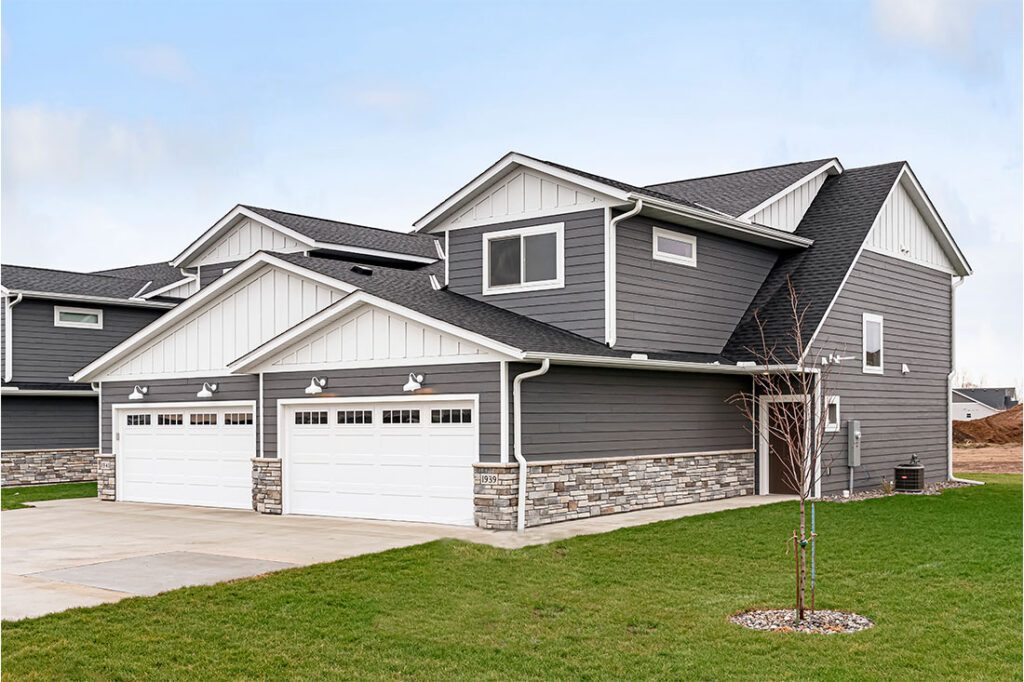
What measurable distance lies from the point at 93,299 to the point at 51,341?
1.46 metres

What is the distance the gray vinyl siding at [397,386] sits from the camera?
601 inches

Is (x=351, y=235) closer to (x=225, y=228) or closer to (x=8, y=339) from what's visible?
(x=225, y=228)

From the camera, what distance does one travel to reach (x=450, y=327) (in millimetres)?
15414

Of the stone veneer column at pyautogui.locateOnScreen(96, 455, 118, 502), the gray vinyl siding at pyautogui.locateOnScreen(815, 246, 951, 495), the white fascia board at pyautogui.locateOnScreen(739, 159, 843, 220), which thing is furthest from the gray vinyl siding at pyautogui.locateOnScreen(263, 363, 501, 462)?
the gray vinyl siding at pyautogui.locateOnScreen(815, 246, 951, 495)

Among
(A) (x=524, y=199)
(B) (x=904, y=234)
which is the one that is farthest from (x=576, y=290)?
(B) (x=904, y=234)

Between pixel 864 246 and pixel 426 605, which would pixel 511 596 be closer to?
pixel 426 605

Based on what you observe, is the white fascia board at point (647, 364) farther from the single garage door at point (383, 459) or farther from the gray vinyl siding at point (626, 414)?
the single garage door at point (383, 459)

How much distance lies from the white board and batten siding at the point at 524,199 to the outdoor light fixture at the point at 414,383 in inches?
141

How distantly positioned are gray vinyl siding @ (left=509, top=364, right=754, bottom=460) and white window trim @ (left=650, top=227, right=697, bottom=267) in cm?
198

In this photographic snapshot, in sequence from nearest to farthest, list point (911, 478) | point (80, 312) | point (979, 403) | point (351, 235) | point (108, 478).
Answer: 1. point (911, 478)
2. point (108, 478)
3. point (351, 235)
4. point (80, 312)
5. point (979, 403)

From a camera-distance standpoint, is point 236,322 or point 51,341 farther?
point 51,341

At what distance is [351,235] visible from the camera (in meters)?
25.0

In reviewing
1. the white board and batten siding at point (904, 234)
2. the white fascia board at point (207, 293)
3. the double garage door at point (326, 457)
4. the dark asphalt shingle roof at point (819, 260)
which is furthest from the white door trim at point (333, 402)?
the white board and batten siding at point (904, 234)

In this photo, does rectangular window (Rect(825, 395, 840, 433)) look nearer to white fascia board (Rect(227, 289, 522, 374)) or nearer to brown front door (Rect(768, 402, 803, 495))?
brown front door (Rect(768, 402, 803, 495))
